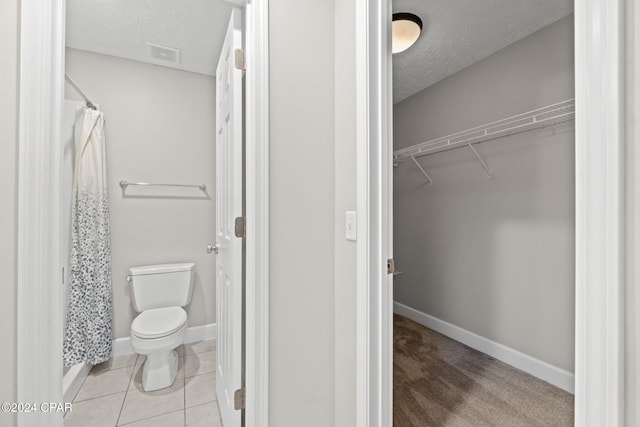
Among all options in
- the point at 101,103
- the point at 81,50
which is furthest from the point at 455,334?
the point at 81,50

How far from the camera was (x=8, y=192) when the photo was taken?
3.12 ft

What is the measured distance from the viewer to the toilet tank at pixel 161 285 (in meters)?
2.33

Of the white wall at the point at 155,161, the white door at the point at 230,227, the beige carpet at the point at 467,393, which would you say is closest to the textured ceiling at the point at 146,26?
the white wall at the point at 155,161

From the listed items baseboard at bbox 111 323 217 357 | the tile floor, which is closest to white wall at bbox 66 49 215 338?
baseboard at bbox 111 323 217 357

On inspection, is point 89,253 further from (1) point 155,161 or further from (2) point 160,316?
(1) point 155,161

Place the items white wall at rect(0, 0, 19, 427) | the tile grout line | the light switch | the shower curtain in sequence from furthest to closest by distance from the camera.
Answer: the shower curtain, the tile grout line, the light switch, white wall at rect(0, 0, 19, 427)

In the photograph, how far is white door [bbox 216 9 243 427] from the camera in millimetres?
1349

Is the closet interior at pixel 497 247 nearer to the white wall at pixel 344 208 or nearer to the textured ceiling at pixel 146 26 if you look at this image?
the white wall at pixel 344 208

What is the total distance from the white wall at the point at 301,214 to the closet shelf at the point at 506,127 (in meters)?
1.45

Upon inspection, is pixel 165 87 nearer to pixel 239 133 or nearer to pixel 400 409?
pixel 239 133

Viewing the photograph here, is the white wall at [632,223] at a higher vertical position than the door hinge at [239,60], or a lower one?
lower

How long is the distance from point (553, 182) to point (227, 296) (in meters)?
2.23

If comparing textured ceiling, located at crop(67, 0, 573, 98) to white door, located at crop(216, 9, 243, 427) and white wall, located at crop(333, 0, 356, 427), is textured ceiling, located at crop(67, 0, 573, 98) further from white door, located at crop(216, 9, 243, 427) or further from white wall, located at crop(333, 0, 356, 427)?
white wall, located at crop(333, 0, 356, 427)

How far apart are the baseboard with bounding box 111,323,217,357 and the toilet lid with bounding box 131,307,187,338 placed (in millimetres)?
460
